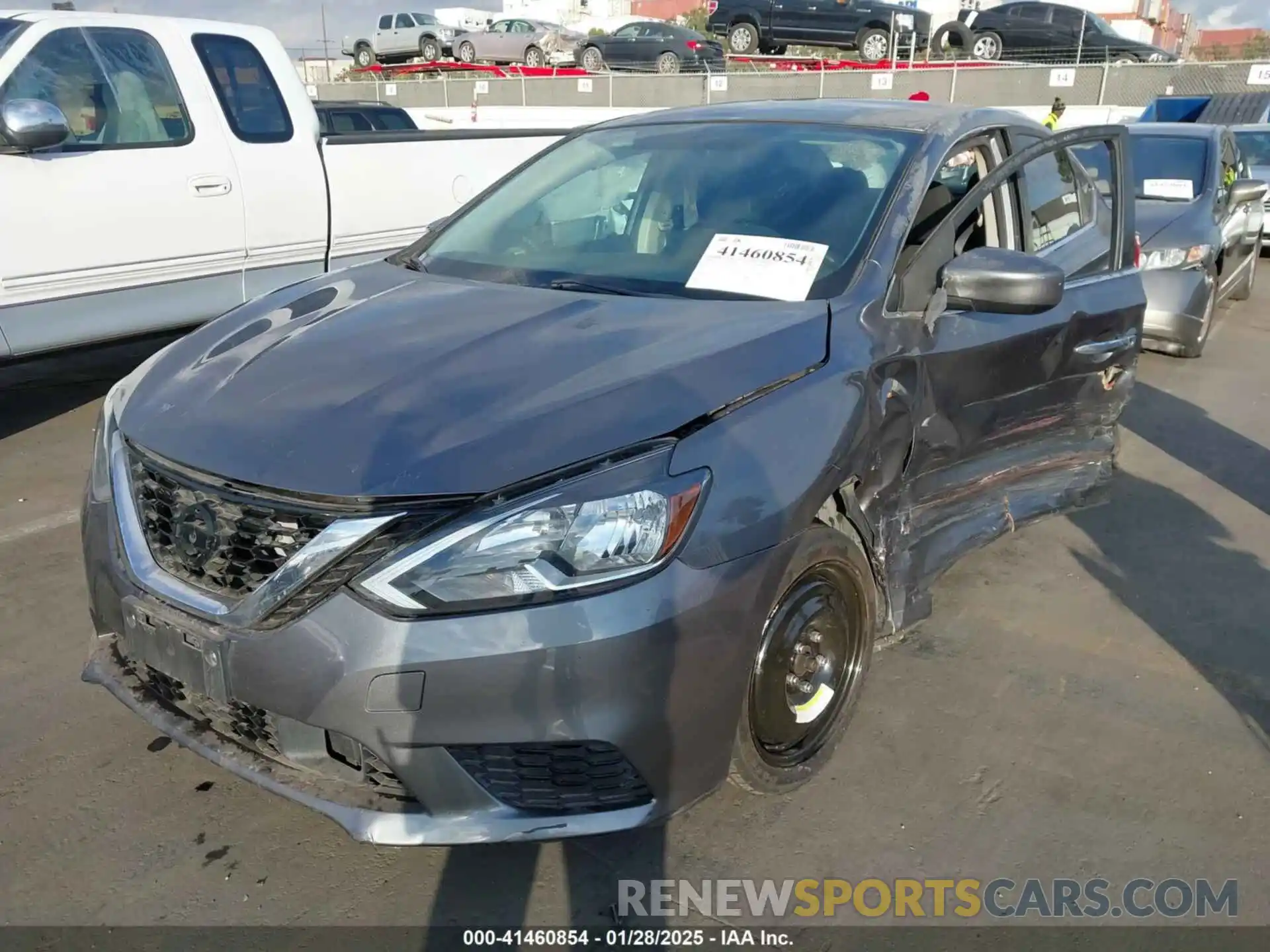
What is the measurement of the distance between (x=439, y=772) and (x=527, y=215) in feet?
7.01

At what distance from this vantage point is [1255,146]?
40.3ft

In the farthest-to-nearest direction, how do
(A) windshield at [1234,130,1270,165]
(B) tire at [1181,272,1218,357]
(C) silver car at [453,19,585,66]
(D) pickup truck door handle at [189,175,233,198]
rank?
(C) silver car at [453,19,585,66] < (A) windshield at [1234,130,1270,165] < (B) tire at [1181,272,1218,357] < (D) pickup truck door handle at [189,175,233,198]

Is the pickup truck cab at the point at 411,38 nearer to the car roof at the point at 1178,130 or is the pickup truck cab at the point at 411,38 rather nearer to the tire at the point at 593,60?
the tire at the point at 593,60

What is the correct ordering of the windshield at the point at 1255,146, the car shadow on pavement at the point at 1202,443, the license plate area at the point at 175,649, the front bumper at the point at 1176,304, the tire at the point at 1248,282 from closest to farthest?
the license plate area at the point at 175,649 → the car shadow on pavement at the point at 1202,443 → the front bumper at the point at 1176,304 → the tire at the point at 1248,282 → the windshield at the point at 1255,146

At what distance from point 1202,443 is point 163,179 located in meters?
5.73

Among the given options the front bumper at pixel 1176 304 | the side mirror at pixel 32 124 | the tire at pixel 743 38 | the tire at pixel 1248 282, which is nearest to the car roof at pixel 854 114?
the side mirror at pixel 32 124

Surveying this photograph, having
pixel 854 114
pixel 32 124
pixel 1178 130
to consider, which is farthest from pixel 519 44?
pixel 854 114

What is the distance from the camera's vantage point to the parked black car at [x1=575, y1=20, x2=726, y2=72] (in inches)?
1056

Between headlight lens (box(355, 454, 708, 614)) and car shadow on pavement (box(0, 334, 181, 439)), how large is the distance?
400 cm

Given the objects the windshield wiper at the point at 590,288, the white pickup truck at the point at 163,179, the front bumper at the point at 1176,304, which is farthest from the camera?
the front bumper at the point at 1176,304

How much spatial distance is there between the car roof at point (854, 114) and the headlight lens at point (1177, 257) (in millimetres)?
3625

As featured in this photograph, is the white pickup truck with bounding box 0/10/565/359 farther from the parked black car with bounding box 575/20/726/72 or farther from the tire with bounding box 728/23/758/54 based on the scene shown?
the parked black car with bounding box 575/20/726/72

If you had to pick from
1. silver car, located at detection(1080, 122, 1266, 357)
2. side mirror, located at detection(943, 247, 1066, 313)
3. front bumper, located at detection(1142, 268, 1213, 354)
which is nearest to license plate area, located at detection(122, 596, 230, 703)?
side mirror, located at detection(943, 247, 1066, 313)

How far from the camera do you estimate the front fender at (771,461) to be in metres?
2.16
